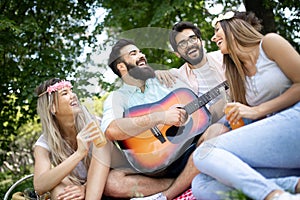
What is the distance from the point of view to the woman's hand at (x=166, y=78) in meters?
2.79

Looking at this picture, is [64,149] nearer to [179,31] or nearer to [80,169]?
[80,169]

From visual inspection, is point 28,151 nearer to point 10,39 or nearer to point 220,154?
point 10,39

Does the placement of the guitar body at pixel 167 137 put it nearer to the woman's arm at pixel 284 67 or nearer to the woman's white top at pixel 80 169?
the woman's arm at pixel 284 67

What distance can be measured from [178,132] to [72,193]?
2.53 ft

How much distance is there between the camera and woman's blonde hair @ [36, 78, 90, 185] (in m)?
3.14

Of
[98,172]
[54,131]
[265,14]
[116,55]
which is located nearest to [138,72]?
[116,55]

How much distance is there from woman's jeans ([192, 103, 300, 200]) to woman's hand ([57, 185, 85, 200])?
98cm

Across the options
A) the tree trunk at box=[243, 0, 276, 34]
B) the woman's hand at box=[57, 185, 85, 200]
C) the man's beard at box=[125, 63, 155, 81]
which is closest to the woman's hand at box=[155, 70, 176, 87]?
the man's beard at box=[125, 63, 155, 81]

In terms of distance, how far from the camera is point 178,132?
→ 2.67 meters

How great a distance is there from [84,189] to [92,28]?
363 centimetres

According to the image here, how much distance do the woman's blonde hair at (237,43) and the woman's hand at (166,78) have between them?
390mm

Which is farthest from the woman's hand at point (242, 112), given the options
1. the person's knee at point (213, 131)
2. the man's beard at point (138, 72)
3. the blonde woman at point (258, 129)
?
the man's beard at point (138, 72)

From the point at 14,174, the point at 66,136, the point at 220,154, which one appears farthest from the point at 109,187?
the point at 14,174

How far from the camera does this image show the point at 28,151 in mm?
8703
